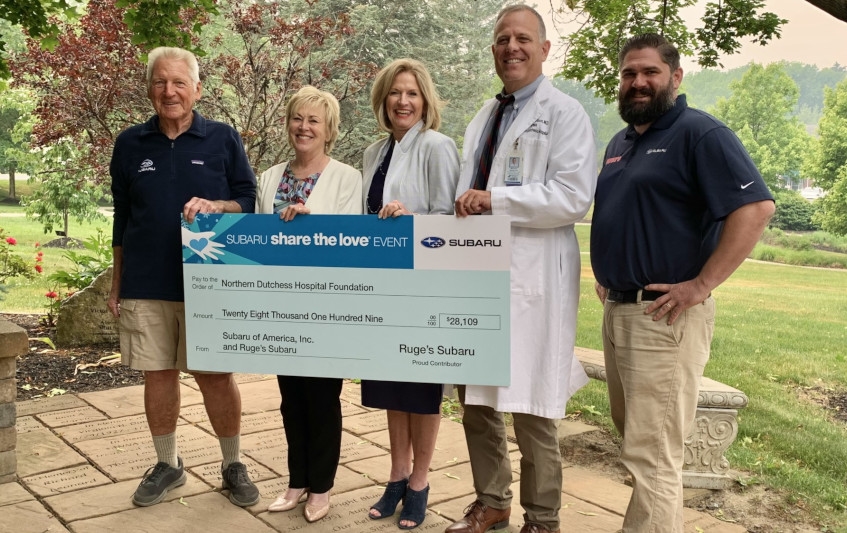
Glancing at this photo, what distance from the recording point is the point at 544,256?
8.79 feet

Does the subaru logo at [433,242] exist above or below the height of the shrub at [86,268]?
above

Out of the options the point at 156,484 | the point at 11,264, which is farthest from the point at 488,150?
the point at 11,264

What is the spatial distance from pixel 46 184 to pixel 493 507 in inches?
510

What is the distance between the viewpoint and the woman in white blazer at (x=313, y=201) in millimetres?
2961

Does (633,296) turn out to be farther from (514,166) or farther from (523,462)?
(523,462)

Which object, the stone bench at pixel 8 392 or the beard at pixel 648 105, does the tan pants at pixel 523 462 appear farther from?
the stone bench at pixel 8 392

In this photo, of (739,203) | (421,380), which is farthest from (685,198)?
(421,380)

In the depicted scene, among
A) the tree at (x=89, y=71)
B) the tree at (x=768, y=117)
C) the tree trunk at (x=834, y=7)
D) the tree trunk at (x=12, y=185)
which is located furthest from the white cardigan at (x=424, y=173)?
the tree trunk at (x=12, y=185)

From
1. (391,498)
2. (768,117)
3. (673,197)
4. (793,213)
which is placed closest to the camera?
(673,197)

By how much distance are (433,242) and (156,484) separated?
1.80m

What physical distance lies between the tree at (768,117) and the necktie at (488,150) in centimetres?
1033

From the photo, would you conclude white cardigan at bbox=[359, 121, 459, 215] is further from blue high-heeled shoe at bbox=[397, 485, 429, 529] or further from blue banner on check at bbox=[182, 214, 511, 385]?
blue high-heeled shoe at bbox=[397, 485, 429, 529]

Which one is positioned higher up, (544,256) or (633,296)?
(544,256)

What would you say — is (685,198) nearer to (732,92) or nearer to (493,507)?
(493,507)
